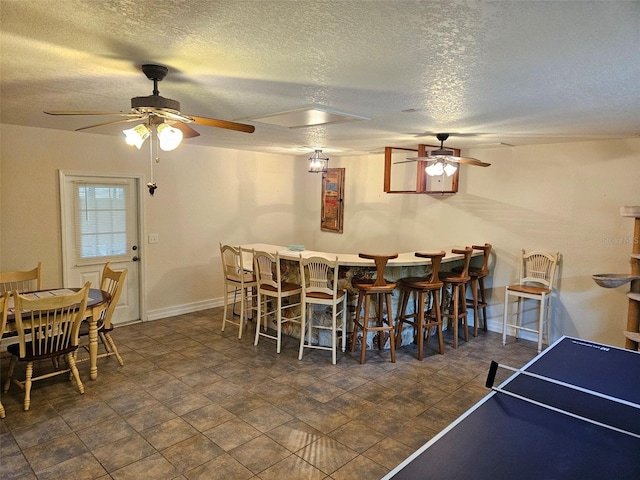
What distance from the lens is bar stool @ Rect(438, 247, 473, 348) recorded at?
4.55 meters

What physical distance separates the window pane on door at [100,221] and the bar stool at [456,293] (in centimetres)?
394

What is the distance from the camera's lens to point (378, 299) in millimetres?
4414

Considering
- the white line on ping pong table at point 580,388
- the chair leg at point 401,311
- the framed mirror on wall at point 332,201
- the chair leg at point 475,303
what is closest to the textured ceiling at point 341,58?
the white line on ping pong table at point 580,388

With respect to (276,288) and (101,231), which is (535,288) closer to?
(276,288)

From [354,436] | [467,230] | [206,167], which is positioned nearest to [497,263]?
[467,230]

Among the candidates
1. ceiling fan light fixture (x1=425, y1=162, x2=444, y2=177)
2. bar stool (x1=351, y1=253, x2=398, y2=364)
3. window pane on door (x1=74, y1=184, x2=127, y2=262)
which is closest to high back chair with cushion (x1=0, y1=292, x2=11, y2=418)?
window pane on door (x1=74, y1=184, x2=127, y2=262)

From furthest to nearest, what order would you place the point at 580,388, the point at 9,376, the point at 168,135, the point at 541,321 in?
the point at 541,321 < the point at 9,376 < the point at 168,135 < the point at 580,388

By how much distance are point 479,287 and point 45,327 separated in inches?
186

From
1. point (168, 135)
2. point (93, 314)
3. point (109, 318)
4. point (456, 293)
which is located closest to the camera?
point (168, 135)

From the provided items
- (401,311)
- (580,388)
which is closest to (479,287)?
(401,311)

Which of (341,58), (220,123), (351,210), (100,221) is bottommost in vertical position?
(100,221)

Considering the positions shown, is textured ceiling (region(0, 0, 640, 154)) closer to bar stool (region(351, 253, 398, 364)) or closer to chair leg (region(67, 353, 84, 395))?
bar stool (region(351, 253, 398, 364))

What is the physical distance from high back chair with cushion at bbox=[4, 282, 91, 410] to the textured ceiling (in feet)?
4.90

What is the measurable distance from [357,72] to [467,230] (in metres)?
3.83
